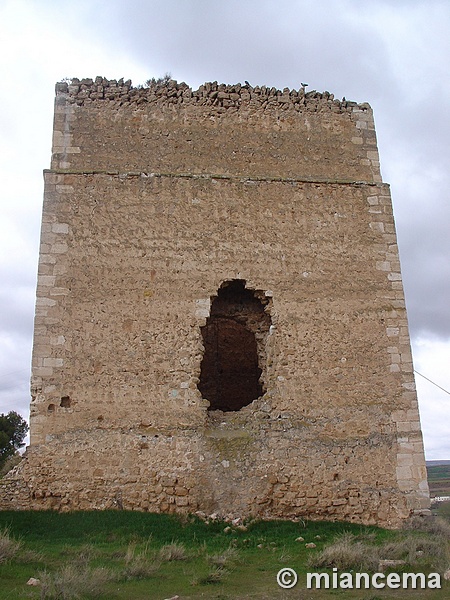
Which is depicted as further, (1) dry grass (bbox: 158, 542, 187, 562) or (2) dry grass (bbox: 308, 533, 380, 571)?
(1) dry grass (bbox: 158, 542, 187, 562)

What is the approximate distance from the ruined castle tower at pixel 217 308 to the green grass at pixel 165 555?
39 centimetres

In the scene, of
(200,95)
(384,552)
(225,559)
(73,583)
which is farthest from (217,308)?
(73,583)

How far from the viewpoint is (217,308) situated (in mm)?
8969

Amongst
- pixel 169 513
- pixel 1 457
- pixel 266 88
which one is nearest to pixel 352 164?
pixel 266 88

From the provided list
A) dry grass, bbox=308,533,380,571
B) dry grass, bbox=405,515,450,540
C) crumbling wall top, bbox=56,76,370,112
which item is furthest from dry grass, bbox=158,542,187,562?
crumbling wall top, bbox=56,76,370,112

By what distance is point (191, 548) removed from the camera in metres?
6.23

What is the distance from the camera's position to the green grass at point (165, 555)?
4.64 metres

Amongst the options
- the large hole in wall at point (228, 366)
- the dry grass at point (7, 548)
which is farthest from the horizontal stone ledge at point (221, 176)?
the dry grass at point (7, 548)

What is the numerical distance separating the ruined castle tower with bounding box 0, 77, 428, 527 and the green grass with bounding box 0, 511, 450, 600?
0.39 metres

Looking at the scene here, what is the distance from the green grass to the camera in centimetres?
464

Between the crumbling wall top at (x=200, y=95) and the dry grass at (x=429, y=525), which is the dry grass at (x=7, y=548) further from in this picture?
the crumbling wall top at (x=200, y=95)

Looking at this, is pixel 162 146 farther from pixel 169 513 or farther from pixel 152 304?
pixel 169 513

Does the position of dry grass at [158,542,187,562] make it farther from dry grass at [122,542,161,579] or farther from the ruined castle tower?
the ruined castle tower

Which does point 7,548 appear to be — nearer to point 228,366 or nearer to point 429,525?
point 429,525
